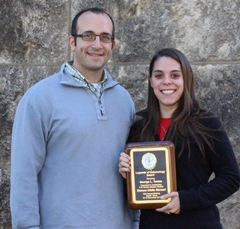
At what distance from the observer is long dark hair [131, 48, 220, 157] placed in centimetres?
275

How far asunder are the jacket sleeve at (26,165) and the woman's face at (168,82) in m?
0.66

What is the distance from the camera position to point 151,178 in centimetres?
272

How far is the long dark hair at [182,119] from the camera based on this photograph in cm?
275

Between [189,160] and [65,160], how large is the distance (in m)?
0.63

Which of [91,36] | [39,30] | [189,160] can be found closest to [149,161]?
[189,160]

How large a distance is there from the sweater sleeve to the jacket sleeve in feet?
2.41

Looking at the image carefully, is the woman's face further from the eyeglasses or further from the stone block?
the stone block

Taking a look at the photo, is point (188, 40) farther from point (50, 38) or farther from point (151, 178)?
point (151, 178)

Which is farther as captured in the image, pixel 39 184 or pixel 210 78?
pixel 210 78

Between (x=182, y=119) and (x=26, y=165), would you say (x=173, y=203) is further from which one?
(x=26, y=165)

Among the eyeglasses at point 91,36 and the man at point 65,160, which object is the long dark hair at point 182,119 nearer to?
the man at point 65,160

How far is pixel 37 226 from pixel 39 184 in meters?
0.23

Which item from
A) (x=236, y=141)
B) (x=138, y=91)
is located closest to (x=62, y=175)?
(x=138, y=91)

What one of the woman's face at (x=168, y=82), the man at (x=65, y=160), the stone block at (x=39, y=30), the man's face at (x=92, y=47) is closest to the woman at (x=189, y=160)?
the woman's face at (x=168, y=82)
